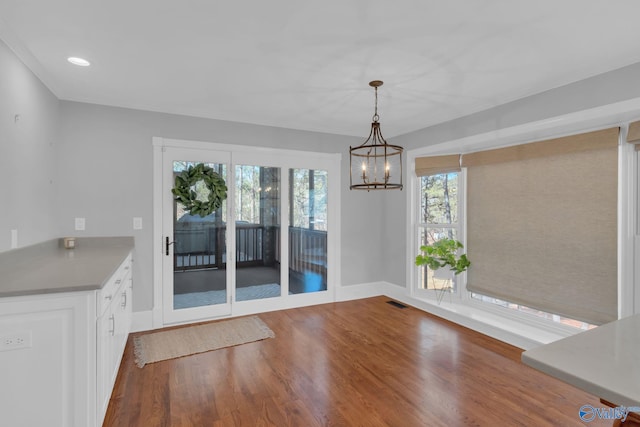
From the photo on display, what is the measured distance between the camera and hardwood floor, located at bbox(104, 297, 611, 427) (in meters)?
2.15

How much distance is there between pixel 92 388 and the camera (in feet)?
5.78

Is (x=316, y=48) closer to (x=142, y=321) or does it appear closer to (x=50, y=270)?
(x=50, y=270)

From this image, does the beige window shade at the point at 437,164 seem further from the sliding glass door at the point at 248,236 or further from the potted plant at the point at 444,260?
the sliding glass door at the point at 248,236

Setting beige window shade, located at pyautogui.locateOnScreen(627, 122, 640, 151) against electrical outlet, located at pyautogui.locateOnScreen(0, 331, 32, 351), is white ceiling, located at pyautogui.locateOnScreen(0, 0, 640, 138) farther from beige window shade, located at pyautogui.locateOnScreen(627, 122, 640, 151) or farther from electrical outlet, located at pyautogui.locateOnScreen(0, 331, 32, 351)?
electrical outlet, located at pyautogui.locateOnScreen(0, 331, 32, 351)

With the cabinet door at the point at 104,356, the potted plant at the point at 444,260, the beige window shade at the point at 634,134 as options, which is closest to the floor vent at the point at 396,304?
the potted plant at the point at 444,260

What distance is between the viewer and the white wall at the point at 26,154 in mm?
2201

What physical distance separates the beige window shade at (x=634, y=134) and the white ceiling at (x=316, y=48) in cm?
49

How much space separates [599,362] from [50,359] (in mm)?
2286

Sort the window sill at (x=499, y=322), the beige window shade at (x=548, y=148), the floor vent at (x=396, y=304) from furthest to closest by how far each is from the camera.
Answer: the floor vent at (x=396, y=304), the window sill at (x=499, y=322), the beige window shade at (x=548, y=148)

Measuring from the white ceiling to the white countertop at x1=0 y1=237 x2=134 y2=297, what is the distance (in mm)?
1482

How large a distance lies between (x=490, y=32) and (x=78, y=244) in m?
4.03

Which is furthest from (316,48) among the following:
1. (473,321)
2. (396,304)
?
(396,304)

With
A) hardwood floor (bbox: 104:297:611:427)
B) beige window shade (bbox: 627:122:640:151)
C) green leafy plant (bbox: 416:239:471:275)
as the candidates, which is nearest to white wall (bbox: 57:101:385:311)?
hardwood floor (bbox: 104:297:611:427)

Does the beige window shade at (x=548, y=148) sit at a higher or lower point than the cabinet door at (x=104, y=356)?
higher
